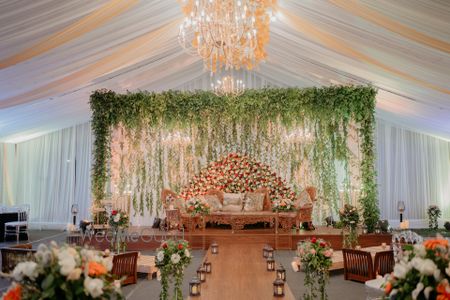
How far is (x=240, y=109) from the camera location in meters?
12.7

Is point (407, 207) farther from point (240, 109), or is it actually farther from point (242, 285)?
point (242, 285)

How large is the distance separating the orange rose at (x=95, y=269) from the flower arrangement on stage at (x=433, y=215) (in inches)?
548

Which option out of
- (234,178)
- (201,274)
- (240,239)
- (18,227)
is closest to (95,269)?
(201,274)

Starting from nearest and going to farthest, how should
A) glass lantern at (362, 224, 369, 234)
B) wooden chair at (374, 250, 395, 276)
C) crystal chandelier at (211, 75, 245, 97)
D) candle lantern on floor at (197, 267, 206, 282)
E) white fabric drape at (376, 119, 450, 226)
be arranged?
candle lantern on floor at (197, 267, 206, 282) → wooden chair at (374, 250, 395, 276) → glass lantern at (362, 224, 369, 234) → crystal chandelier at (211, 75, 245, 97) → white fabric drape at (376, 119, 450, 226)

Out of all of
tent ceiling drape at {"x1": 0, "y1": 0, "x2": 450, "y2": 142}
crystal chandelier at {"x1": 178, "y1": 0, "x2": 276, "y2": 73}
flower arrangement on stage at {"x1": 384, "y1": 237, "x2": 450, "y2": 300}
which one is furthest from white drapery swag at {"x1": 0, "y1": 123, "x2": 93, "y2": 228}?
flower arrangement on stage at {"x1": 384, "y1": 237, "x2": 450, "y2": 300}

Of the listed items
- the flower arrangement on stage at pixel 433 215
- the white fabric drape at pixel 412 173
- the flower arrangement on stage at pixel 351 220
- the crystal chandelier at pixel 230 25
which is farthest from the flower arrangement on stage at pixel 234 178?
the crystal chandelier at pixel 230 25

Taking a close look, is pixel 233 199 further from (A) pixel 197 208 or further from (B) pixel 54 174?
(B) pixel 54 174

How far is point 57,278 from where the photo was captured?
2.04m

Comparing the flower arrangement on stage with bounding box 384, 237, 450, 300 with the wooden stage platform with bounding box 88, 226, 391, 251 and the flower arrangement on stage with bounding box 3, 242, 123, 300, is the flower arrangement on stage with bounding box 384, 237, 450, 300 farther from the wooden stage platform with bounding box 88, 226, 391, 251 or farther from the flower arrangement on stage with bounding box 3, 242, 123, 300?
the wooden stage platform with bounding box 88, 226, 391, 251

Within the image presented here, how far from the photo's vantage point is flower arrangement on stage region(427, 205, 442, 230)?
14.1 metres

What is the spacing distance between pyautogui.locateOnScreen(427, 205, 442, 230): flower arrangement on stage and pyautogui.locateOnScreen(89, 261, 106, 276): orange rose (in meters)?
13.9

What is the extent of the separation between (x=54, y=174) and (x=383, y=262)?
11936 millimetres

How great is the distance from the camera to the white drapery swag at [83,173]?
14.9m

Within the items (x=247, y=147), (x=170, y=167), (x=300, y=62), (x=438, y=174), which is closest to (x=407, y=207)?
(x=438, y=174)
